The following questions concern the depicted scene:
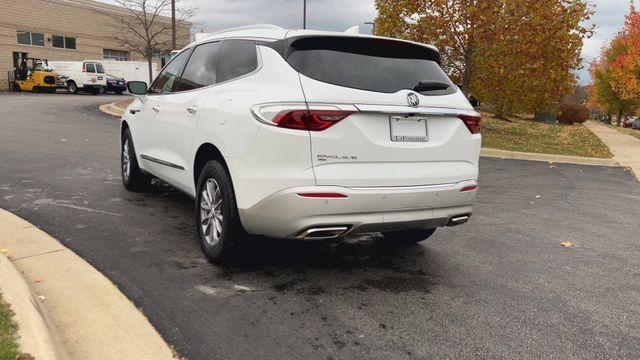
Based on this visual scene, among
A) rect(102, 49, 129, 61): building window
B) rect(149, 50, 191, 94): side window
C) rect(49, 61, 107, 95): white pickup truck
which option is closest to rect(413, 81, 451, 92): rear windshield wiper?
rect(149, 50, 191, 94): side window

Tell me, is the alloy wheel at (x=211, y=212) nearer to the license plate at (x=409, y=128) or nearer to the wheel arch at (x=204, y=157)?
the wheel arch at (x=204, y=157)

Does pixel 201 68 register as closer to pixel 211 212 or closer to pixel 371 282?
pixel 211 212

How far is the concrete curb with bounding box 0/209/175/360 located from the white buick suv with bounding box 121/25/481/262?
0.91 m

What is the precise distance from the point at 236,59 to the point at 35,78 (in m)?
35.6

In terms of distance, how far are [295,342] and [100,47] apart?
50.3 meters

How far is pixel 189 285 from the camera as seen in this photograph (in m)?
3.68

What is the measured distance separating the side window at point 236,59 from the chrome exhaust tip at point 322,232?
1.28 meters

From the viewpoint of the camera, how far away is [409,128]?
3.64 m

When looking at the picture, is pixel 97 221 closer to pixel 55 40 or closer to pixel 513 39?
pixel 513 39

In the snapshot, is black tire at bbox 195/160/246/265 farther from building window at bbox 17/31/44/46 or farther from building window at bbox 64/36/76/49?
building window at bbox 64/36/76/49

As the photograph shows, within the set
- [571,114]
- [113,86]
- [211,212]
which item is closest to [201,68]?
[211,212]

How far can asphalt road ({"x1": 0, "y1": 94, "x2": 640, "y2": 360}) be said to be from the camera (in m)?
3.02

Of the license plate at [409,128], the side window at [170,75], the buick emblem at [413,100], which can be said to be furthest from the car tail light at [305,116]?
the side window at [170,75]

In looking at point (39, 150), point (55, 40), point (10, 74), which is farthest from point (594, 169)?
point (55, 40)
